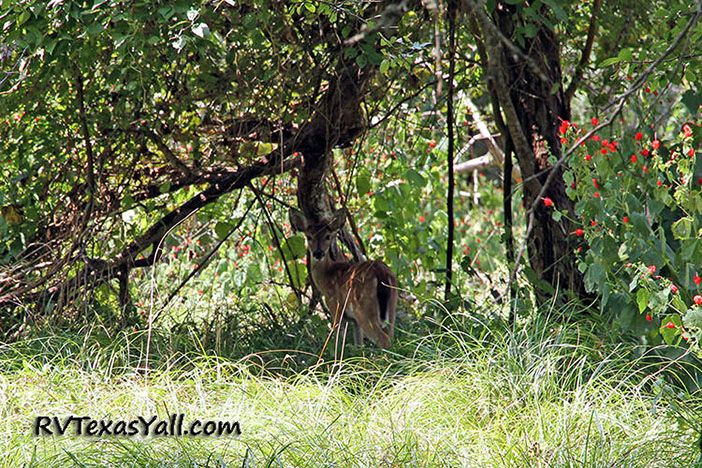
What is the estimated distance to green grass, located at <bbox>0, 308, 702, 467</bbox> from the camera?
4.20m

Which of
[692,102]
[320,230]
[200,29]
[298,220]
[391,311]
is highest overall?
[200,29]

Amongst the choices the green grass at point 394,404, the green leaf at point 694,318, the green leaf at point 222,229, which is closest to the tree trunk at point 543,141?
the green grass at point 394,404

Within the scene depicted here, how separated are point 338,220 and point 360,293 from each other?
2.34 feet

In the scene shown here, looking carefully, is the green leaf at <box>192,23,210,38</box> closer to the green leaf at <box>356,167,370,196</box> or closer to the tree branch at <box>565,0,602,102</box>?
the green leaf at <box>356,167,370,196</box>

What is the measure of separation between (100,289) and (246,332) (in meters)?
1.05

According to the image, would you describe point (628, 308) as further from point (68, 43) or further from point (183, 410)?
point (68, 43)

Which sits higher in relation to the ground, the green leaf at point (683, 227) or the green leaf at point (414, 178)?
the green leaf at point (414, 178)

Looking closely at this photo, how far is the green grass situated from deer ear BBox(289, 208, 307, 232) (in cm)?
129

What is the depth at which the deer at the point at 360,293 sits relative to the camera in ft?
21.9

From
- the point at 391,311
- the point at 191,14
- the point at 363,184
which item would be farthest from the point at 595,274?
the point at 363,184

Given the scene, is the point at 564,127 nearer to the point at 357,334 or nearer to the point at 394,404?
the point at 394,404

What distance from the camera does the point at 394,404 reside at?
4.97 metres

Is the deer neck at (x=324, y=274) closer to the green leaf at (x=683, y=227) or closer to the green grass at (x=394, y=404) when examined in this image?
the green grass at (x=394, y=404)

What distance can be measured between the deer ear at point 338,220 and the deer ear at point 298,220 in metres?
0.20
